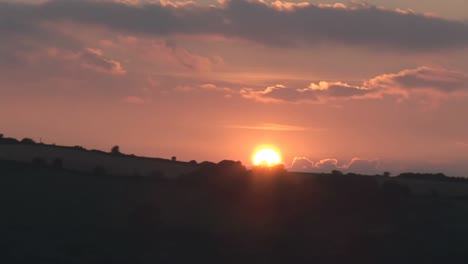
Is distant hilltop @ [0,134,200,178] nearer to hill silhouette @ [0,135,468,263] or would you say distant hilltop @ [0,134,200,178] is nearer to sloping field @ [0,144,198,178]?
sloping field @ [0,144,198,178]

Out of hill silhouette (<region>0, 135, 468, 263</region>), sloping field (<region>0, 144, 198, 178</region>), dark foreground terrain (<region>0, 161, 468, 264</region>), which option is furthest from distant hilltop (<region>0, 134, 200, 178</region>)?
dark foreground terrain (<region>0, 161, 468, 264</region>)

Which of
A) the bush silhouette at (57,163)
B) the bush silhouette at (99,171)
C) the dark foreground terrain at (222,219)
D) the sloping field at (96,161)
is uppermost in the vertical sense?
the sloping field at (96,161)

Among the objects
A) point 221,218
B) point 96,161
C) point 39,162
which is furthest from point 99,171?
point 221,218

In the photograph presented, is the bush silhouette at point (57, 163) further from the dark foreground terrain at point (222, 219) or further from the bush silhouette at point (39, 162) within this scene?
the dark foreground terrain at point (222, 219)

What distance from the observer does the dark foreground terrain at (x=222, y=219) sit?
6462 cm

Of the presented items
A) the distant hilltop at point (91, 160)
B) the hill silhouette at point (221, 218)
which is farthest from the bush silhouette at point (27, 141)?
the hill silhouette at point (221, 218)

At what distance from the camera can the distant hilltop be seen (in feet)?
296

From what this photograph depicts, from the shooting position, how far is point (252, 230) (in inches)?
2761

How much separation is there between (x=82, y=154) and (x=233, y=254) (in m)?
42.5

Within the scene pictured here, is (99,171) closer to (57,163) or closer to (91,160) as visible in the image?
(57,163)

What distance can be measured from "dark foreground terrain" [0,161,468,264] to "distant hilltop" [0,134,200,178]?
6.10m

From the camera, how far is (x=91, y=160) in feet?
327

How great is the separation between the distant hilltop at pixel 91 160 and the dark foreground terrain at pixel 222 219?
20.0 feet

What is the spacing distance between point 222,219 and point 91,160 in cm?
2927
